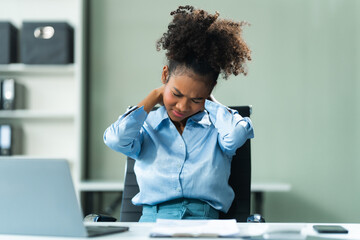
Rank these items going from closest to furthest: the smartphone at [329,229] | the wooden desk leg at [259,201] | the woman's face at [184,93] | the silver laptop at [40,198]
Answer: the silver laptop at [40,198] → the smartphone at [329,229] → the woman's face at [184,93] → the wooden desk leg at [259,201]

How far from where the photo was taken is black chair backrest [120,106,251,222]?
1549mm

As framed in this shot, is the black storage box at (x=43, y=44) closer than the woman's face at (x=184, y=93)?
No

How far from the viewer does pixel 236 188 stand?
157cm

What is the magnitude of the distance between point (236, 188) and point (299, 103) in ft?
6.15

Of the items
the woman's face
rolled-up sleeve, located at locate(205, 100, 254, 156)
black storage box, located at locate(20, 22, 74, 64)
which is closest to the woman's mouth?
the woman's face

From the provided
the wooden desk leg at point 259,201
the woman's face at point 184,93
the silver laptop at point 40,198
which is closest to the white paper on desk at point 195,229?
the silver laptop at point 40,198

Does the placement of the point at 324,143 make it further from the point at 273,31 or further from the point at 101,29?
the point at 101,29

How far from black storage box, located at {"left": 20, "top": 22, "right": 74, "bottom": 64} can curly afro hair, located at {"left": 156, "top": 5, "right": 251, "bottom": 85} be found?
185cm

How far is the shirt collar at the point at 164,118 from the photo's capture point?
1529 mm

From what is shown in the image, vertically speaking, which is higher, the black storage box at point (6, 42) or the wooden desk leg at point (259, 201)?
the black storage box at point (6, 42)

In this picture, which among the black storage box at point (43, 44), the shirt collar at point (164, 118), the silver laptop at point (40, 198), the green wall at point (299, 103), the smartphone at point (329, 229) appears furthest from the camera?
the green wall at point (299, 103)

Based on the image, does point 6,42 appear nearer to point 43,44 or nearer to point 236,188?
point 43,44

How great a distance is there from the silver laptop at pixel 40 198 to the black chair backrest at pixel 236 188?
0.62 meters

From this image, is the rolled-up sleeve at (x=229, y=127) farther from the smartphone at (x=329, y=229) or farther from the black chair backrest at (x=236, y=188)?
the smartphone at (x=329, y=229)
